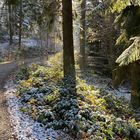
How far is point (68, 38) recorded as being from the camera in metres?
13.1

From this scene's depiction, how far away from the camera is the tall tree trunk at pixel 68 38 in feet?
42.3

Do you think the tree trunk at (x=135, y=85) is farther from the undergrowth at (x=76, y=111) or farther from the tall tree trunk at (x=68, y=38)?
Result: the tall tree trunk at (x=68, y=38)

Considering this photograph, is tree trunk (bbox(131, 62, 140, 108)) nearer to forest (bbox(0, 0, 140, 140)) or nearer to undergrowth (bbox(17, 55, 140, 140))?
forest (bbox(0, 0, 140, 140))

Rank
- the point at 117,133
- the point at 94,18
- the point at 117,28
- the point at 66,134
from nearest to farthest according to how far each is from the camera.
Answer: the point at 66,134, the point at 117,133, the point at 117,28, the point at 94,18

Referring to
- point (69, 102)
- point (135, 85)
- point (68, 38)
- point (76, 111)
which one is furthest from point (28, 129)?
point (135, 85)

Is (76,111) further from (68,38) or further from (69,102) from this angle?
(68,38)

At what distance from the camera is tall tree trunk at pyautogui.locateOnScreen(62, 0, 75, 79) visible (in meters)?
12.9

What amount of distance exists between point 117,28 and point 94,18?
2571mm

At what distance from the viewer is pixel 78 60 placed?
1040 inches

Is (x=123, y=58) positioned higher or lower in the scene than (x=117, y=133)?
higher

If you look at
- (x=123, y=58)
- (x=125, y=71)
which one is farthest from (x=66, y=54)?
(x=123, y=58)

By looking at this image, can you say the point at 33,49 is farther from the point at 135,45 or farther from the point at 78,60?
the point at 135,45

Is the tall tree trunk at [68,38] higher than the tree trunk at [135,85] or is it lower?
higher

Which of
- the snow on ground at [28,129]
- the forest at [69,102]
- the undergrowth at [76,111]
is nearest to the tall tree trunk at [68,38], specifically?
the forest at [69,102]
